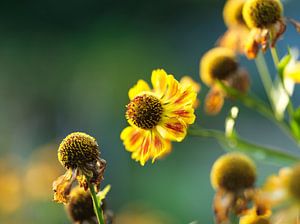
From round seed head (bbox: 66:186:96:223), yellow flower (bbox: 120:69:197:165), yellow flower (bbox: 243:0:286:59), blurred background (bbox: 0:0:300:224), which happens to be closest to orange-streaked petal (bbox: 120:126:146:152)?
yellow flower (bbox: 120:69:197:165)

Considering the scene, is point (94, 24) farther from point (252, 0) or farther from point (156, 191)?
point (252, 0)

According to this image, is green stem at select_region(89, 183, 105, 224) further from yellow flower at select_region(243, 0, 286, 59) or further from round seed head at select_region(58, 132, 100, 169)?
yellow flower at select_region(243, 0, 286, 59)

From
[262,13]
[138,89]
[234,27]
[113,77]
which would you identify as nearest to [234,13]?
[234,27]

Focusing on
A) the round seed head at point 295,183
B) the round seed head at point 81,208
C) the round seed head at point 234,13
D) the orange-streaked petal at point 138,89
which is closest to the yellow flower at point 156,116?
the orange-streaked petal at point 138,89

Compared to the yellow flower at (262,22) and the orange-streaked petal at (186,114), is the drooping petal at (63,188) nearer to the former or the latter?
the orange-streaked petal at (186,114)

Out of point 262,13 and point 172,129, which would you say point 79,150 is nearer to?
point 172,129
